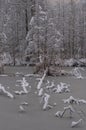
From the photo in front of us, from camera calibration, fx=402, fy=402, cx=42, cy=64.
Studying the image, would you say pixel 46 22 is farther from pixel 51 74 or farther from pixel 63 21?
pixel 63 21

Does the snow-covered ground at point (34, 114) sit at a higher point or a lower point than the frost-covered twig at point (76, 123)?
lower

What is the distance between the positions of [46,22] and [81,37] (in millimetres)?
12266

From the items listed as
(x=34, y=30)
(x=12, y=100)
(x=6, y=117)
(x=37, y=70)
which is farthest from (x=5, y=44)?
(x=6, y=117)

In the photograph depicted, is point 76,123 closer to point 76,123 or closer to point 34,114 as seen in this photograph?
point 76,123

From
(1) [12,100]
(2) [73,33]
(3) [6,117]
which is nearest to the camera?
(3) [6,117]

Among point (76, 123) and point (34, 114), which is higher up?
point (76, 123)

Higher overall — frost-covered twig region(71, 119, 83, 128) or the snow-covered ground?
frost-covered twig region(71, 119, 83, 128)

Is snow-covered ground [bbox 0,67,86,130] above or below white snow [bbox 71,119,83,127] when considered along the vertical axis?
below

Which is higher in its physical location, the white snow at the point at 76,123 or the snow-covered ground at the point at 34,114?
the white snow at the point at 76,123

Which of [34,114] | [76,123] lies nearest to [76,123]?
[76,123]

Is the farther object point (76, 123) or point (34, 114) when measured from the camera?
point (34, 114)

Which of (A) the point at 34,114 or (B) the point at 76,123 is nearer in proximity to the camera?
(B) the point at 76,123

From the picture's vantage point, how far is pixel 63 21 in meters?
39.2

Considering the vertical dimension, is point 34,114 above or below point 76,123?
below
